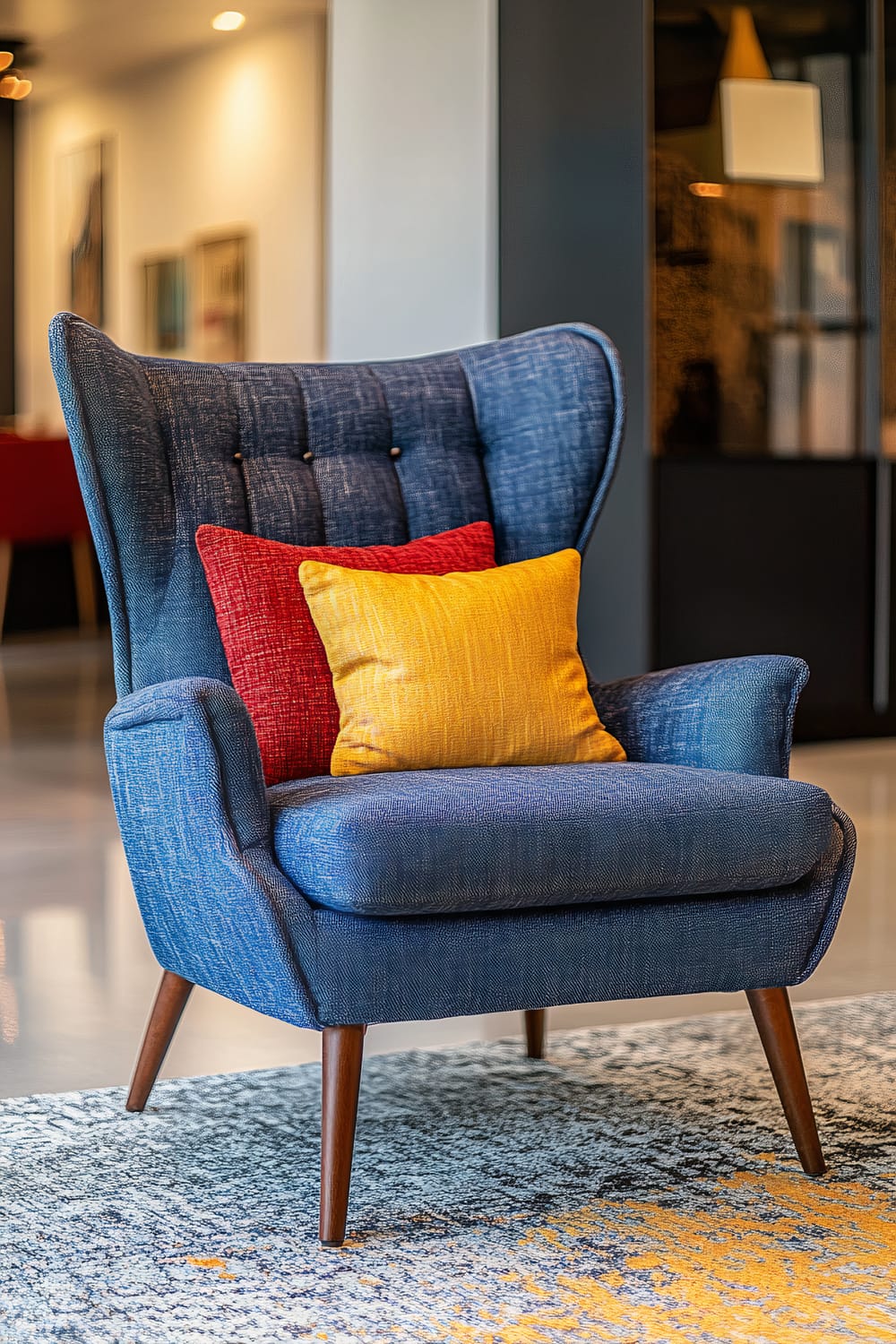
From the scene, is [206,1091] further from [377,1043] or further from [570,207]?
[570,207]

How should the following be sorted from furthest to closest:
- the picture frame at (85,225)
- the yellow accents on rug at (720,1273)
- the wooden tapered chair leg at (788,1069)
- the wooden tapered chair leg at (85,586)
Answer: the picture frame at (85,225) → the wooden tapered chair leg at (85,586) → the wooden tapered chair leg at (788,1069) → the yellow accents on rug at (720,1273)

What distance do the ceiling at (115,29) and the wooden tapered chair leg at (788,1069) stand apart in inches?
279

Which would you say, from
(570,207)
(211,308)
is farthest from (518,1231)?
(211,308)

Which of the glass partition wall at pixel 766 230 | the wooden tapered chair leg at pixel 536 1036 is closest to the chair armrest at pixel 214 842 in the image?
the wooden tapered chair leg at pixel 536 1036

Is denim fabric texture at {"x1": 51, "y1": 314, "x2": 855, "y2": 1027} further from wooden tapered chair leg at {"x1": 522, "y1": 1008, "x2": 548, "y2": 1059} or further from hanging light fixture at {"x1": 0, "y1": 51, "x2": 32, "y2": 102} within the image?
hanging light fixture at {"x1": 0, "y1": 51, "x2": 32, "y2": 102}

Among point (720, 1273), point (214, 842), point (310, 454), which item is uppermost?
point (310, 454)

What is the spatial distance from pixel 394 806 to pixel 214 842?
0.65 ft

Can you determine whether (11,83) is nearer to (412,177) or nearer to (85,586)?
(85,586)

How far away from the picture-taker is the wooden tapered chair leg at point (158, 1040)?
212cm

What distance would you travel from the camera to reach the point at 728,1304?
1.60 metres

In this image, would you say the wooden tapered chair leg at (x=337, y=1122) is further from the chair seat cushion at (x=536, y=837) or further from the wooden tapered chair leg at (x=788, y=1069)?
the wooden tapered chair leg at (x=788, y=1069)

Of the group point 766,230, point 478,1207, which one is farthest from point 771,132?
point 478,1207

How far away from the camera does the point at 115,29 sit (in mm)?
8734

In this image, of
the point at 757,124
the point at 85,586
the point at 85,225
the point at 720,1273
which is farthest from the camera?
the point at 85,225
